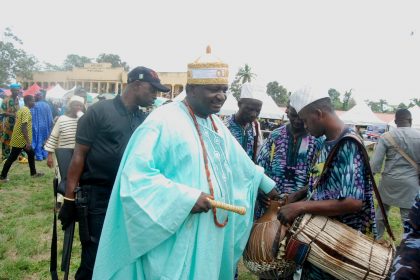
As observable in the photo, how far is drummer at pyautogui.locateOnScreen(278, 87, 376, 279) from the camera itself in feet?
6.48

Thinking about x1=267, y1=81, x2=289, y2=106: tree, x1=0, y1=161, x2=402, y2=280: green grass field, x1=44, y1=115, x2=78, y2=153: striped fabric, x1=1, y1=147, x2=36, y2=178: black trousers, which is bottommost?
x1=0, y1=161, x2=402, y2=280: green grass field

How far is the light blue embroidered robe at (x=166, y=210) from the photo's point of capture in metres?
1.87

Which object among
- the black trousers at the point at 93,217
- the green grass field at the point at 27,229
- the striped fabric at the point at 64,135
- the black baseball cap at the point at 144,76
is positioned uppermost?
the black baseball cap at the point at 144,76

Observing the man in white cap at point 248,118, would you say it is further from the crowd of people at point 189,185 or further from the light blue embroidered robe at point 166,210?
the light blue embroidered robe at point 166,210

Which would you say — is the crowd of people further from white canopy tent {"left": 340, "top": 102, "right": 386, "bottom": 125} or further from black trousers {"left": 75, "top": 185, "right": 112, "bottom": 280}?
white canopy tent {"left": 340, "top": 102, "right": 386, "bottom": 125}

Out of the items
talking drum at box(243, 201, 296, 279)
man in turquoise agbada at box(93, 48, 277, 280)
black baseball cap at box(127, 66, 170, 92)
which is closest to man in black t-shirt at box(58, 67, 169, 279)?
black baseball cap at box(127, 66, 170, 92)

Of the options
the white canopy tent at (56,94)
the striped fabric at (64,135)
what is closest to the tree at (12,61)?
the white canopy tent at (56,94)

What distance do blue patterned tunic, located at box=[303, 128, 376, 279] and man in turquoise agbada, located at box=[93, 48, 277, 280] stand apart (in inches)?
20.3

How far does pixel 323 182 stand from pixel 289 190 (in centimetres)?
98

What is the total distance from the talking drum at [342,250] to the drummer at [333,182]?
8 cm

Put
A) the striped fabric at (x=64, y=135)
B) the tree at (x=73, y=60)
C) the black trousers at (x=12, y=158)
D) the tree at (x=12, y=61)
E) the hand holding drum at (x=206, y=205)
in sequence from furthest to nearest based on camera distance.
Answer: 1. the tree at (x=73, y=60)
2. the tree at (x=12, y=61)
3. the black trousers at (x=12, y=158)
4. the striped fabric at (x=64, y=135)
5. the hand holding drum at (x=206, y=205)

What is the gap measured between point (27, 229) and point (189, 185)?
3860 millimetres

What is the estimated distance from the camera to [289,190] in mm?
3088

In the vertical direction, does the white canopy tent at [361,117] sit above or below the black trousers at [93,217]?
above
